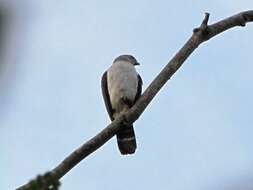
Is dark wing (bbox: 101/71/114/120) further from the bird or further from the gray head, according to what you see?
the gray head

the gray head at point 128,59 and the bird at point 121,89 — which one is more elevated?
the gray head at point 128,59

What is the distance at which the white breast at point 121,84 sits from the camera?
871 centimetres

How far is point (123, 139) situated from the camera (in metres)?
8.18

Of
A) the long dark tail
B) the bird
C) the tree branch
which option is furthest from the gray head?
the tree branch

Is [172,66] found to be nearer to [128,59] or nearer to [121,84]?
[121,84]

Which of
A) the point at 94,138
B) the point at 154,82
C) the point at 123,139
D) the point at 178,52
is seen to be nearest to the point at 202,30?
the point at 178,52

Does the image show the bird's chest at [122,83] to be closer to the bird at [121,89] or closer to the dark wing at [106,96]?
the bird at [121,89]

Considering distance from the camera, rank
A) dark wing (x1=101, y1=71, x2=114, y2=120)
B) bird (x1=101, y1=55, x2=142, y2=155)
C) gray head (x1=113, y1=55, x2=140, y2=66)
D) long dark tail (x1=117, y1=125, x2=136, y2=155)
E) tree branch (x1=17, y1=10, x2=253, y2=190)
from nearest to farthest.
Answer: tree branch (x1=17, y1=10, x2=253, y2=190) < long dark tail (x1=117, y1=125, x2=136, y2=155) < bird (x1=101, y1=55, x2=142, y2=155) < dark wing (x1=101, y1=71, x2=114, y2=120) < gray head (x1=113, y1=55, x2=140, y2=66)

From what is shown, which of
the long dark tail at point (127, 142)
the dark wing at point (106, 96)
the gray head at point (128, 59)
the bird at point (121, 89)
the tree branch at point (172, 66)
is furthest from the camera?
the gray head at point (128, 59)

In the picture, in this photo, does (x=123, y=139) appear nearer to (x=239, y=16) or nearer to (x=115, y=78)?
(x=115, y=78)

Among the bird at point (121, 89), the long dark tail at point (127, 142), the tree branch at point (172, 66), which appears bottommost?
A: the tree branch at point (172, 66)

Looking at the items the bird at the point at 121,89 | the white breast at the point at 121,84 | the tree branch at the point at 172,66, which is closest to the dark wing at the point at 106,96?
the bird at the point at 121,89

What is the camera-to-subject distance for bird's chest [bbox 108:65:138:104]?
343 inches

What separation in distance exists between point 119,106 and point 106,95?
379 mm
